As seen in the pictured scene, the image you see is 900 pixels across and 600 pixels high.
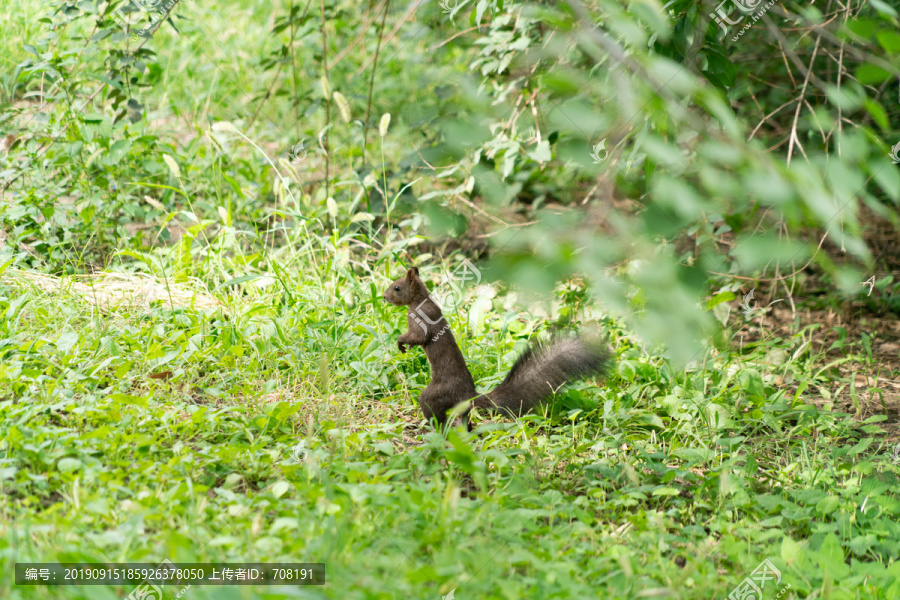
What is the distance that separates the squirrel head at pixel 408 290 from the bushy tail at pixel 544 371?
522 millimetres

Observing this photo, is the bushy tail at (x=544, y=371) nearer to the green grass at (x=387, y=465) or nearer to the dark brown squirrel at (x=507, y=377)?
the dark brown squirrel at (x=507, y=377)

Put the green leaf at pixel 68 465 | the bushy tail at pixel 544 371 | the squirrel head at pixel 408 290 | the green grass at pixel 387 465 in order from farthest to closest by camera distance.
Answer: the squirrel head at pixel 408 290, the bushy tail at pixel 544 371, the green leaf at pixel 68 465, the green grass at pixel 387 465

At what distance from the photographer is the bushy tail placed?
2.98 metres

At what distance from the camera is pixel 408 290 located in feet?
10.7

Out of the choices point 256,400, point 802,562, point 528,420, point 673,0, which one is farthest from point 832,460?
point 256,400

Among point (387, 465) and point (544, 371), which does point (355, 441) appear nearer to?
point (387, 465)

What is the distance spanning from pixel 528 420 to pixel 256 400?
115 cm

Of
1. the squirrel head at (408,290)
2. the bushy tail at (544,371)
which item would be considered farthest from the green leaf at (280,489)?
the squirrel head at (408,290)

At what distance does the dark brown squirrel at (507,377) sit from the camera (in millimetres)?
3006

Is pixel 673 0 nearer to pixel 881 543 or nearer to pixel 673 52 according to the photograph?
pixel 673 52

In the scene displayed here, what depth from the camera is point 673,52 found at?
2299 millimetres

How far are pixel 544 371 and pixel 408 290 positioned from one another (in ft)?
2.27

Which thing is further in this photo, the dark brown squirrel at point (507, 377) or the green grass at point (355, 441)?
the dark brown squirrel at point (507, 377)

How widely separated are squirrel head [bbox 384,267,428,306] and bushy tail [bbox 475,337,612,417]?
52cm
